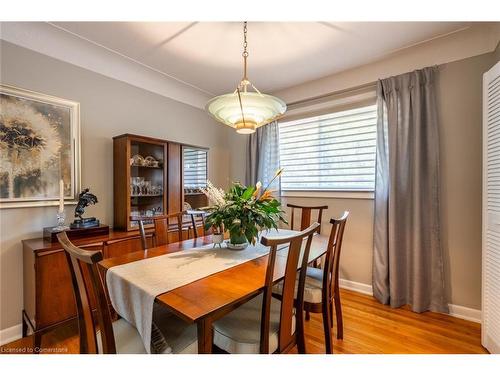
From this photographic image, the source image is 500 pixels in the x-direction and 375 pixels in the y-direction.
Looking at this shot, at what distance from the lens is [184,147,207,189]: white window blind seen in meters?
3.02

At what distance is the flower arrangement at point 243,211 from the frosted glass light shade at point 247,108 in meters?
0.43

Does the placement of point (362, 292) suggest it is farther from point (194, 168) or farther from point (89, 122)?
point (89, 122)

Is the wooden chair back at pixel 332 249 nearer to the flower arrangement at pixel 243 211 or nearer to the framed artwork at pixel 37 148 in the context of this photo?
the flower arrangement at pixel 243 211

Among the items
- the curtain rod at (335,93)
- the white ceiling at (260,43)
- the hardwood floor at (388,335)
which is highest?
the white ceiling at (260,43)

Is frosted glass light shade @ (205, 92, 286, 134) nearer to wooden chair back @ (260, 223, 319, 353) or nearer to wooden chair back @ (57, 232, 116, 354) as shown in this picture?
wooden chair back @ (260, 223, 319, 353)

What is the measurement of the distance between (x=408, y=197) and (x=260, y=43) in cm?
202

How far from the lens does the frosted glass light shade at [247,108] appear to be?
1.64 m

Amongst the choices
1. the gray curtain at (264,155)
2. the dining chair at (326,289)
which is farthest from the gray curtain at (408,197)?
the gray curtain at (264,155)

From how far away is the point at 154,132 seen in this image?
Answer: 294 cm

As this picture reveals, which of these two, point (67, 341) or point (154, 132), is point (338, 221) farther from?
point (154, 132)

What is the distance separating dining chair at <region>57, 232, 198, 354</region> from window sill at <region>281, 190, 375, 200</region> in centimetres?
218

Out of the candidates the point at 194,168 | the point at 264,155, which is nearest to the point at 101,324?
the point at 194,168

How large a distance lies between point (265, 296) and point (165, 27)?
2.15 m

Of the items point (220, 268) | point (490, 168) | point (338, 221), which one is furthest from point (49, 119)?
point (490, 168)
